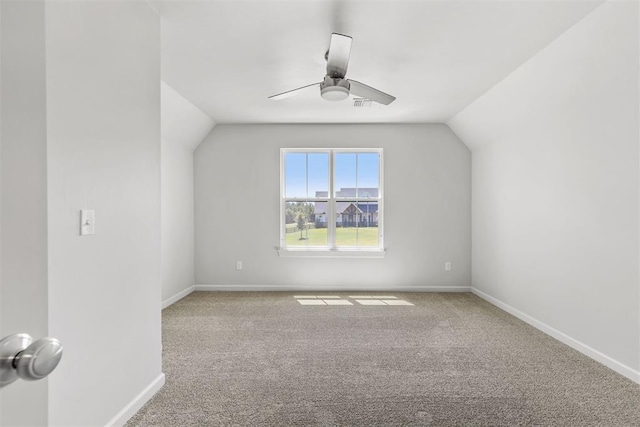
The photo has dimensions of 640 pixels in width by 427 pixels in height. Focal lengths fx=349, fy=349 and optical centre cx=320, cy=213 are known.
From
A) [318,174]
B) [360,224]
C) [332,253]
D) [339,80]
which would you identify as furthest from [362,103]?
[332,253]

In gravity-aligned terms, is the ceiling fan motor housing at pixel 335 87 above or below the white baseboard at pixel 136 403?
above

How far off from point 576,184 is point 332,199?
3046mm

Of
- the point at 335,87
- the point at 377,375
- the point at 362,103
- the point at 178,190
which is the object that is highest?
the point at 362,103

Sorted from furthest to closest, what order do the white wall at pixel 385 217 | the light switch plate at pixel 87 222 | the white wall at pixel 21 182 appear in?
the white wall at pixel 385 217
the light switch plate at pixel 87 222
the white wall at pixel 21 182

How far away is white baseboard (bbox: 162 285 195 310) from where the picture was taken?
4316 millimetres

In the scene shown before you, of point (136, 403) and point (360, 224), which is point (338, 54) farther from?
point (360, 224)

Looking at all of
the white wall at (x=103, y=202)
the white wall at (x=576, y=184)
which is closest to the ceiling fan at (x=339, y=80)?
the white wall at (x=103, y=202)

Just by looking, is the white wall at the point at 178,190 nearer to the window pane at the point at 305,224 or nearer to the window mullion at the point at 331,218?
the window pane at the point at 305,224

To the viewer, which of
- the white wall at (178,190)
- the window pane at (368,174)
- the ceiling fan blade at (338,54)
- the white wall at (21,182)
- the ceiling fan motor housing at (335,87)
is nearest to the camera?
the white wall at (21,182)

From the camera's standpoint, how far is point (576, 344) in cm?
297

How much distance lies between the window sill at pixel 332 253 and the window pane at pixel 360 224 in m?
0.13

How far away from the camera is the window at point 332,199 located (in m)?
5.25

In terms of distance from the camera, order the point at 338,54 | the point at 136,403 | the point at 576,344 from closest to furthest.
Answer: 1. the point at 136,403
2. the point at 338,54
3. the point at 576,344

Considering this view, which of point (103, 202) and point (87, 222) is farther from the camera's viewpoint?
point (103, 202)
